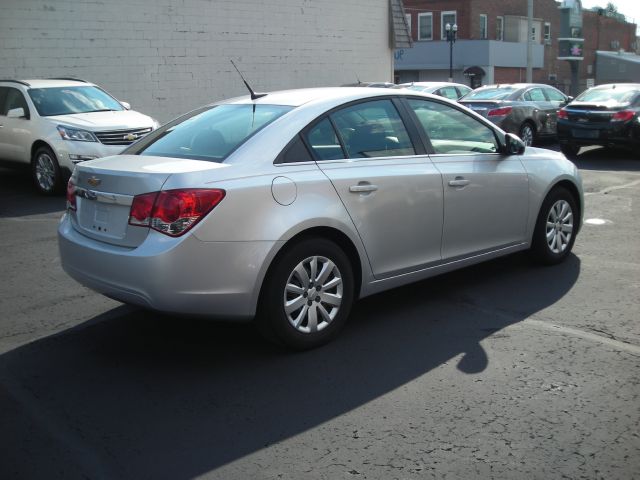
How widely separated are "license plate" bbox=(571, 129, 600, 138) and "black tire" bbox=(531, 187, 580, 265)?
29.0 ft

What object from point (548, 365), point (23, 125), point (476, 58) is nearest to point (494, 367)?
point (548, 365)

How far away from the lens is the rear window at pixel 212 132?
475cm

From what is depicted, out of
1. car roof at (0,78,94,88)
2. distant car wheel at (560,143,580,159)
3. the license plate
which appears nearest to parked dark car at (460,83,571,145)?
distant car wheel at (560,143,580,159)

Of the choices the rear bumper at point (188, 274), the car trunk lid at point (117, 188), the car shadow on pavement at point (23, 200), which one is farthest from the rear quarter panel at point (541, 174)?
the car shadow on pavement at point (23, 200)

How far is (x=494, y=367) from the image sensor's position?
442 cm

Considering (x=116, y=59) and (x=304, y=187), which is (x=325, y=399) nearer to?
(x=304, y=187)

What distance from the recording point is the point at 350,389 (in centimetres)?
414

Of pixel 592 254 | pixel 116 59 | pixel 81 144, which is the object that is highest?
pixel 116 59

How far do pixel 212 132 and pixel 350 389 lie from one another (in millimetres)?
2029

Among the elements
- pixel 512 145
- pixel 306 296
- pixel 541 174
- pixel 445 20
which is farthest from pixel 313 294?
pixel 445 20

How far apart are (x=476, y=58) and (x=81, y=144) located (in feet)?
139

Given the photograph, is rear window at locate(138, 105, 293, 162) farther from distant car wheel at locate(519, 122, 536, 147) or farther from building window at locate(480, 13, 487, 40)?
building window at locate(480, 13, 487, 40)

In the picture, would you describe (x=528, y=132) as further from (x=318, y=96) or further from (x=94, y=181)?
(x=94, y=181)

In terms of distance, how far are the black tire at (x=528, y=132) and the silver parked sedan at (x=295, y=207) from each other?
11254 millimetres
